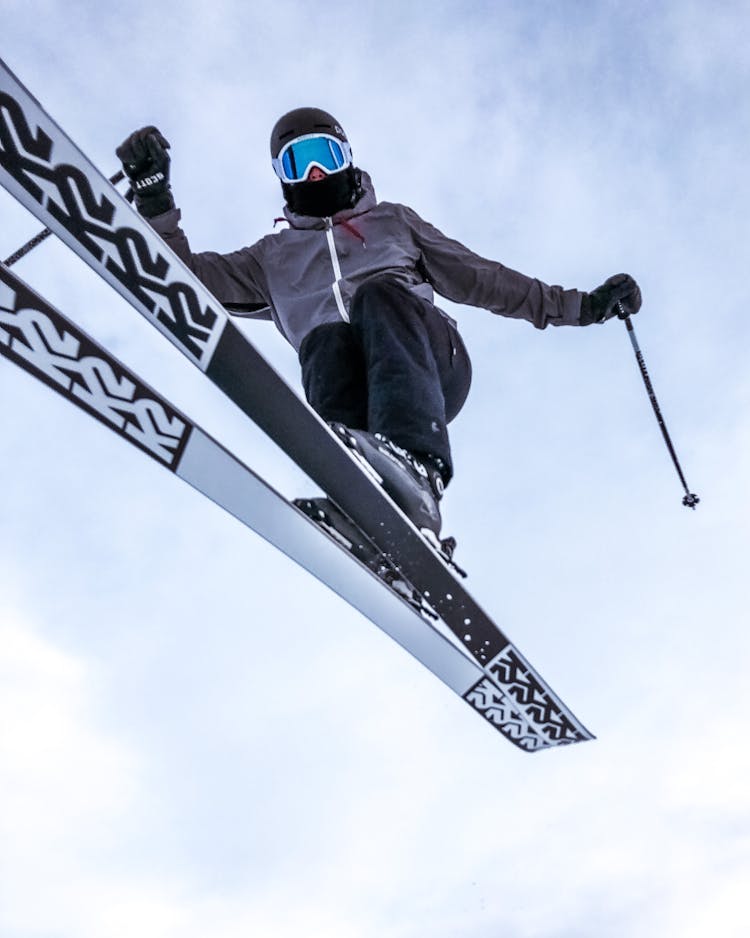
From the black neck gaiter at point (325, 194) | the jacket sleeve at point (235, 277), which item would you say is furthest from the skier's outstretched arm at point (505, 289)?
the jacket sleeve at point (235, 277)

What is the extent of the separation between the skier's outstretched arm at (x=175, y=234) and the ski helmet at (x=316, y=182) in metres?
0.40

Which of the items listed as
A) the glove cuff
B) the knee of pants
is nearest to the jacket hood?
the knee of pants

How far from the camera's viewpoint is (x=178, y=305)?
9.91ft

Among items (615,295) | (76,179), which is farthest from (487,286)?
(76,179)

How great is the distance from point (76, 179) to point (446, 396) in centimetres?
196

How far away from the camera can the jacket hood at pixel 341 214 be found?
14.5ft

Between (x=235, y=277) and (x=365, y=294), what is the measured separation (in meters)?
0.85

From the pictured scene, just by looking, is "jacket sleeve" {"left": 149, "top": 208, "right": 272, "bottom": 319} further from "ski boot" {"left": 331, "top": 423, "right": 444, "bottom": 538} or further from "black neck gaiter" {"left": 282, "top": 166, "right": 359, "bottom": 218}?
"ski boot" {"left": 331, "top": 423, "right": 444, "bottom": 538}

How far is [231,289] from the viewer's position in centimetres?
464

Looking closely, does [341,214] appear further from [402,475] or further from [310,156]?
[402,475]

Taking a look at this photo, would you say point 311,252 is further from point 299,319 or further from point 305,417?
point 305,417

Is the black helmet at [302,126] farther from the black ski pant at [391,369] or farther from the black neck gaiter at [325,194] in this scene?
the black ski pant at [391,369]

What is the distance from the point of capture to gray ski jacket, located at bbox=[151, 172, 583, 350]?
14.2 ft

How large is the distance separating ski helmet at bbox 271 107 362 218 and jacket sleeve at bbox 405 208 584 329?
332 millimetres
